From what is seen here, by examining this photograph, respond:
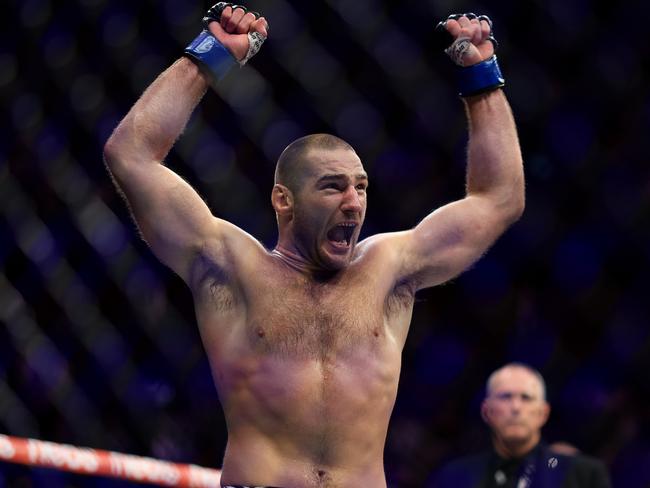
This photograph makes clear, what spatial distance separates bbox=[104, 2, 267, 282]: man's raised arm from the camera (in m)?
1.83

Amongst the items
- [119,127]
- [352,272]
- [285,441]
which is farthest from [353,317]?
[119,127]

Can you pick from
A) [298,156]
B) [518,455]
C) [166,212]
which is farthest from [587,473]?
[166,212]

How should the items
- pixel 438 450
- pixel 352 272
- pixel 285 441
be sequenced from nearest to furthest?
pixel 285 441 → pixel 352 272 → pixel 438 450

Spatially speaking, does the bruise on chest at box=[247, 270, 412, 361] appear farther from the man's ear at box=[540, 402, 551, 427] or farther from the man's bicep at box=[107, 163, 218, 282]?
the man's ear at box=[540, 402, 551, 427]

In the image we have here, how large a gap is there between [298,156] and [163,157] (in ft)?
0.78

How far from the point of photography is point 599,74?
3213 millimetres

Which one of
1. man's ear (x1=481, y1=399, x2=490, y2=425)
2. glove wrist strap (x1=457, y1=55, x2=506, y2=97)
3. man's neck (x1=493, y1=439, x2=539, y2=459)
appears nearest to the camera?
glove wrist strap (x1=457, y1=55, x2=506, y2=97)

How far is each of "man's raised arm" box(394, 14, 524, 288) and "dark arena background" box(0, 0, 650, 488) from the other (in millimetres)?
1117

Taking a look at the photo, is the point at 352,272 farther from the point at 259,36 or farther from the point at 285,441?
the point at 259,36

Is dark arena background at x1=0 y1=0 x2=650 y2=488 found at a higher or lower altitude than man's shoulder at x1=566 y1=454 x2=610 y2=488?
higher

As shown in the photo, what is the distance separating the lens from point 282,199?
199 centimetres

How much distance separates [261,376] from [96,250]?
1.54 meters

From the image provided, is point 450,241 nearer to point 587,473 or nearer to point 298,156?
point 298,156

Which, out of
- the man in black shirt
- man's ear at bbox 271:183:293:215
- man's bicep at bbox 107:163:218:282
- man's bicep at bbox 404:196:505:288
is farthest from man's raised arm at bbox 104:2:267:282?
the man in black shirt
